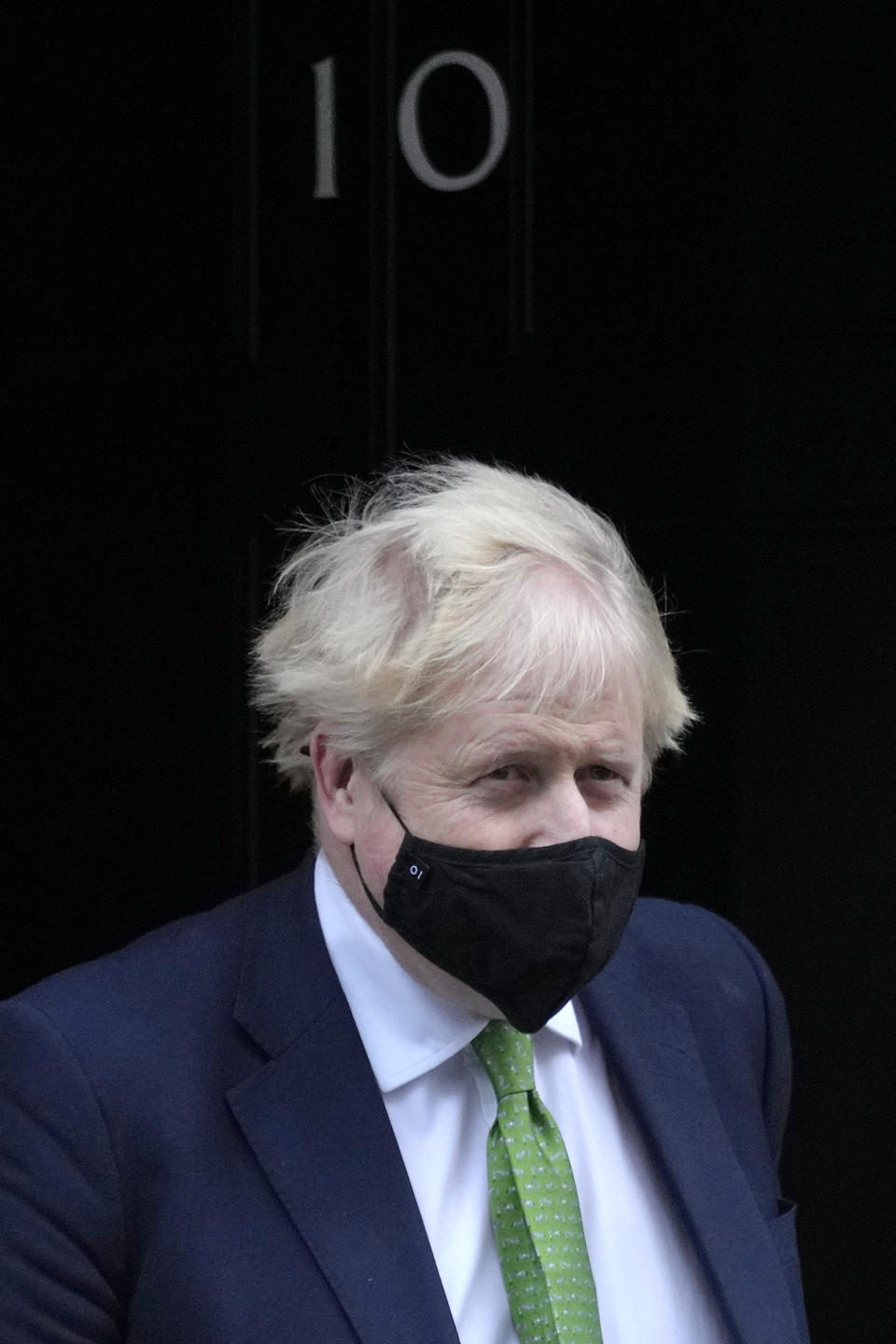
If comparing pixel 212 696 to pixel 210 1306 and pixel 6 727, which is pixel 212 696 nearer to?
pixel 6 727

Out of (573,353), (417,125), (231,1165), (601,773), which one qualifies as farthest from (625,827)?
(417,125)

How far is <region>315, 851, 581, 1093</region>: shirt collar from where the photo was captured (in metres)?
1.88

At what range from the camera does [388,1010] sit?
1901 millimetres

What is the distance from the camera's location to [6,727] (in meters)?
3.34

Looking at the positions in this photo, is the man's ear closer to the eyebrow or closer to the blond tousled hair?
the blond tousled hair

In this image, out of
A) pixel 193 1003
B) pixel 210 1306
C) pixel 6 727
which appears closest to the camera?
pixel 210 1306

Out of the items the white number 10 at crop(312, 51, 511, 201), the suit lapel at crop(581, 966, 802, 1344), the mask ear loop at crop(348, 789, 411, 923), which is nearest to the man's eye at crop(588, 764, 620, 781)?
the mask ear loop at crop(348, 789, 411, 923)

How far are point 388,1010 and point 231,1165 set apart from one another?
239mm

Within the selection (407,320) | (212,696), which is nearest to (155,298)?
(407,320)

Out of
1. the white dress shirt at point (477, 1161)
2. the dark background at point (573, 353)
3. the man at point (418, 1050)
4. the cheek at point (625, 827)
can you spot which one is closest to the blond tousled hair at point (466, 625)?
the man at point (418, 1050)

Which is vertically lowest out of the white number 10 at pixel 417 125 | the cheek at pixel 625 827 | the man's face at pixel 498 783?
the cheek at pixel 625 827

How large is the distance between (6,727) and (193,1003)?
158cm

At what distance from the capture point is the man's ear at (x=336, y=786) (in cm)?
190

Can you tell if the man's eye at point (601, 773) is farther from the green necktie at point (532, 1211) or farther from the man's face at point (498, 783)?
the green necktie at point (532, 1211)
